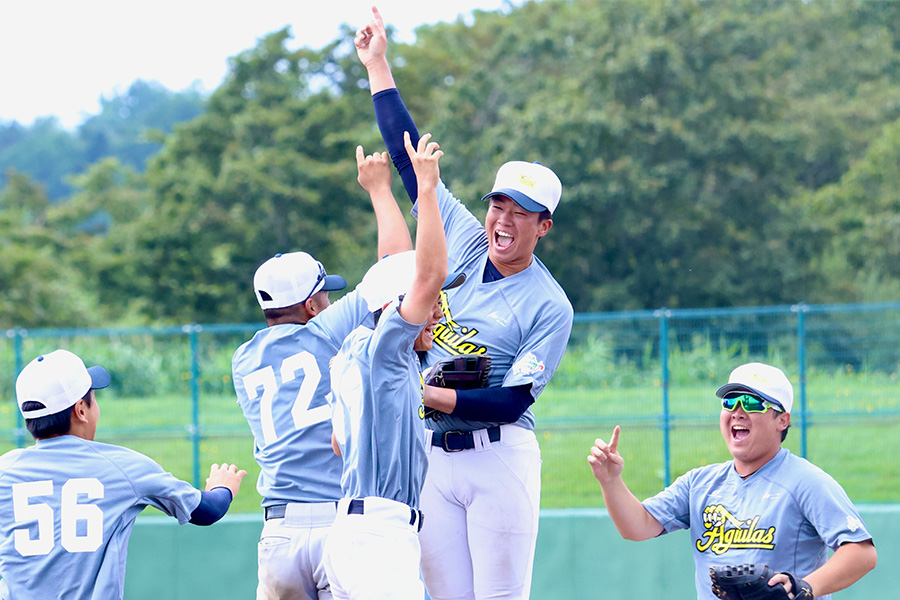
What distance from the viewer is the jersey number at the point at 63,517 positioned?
12.2ft

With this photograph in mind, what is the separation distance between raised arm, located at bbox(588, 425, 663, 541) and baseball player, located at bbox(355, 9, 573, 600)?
37cm

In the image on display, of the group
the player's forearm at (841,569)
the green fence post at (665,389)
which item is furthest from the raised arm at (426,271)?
the green fence post at (665,389)

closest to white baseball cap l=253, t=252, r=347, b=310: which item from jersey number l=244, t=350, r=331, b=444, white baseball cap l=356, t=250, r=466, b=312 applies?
jersey number l=244, t=350, r=331, b=444

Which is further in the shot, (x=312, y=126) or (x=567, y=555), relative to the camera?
(x=312, y=126)

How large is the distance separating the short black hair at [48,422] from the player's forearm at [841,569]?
2.68m

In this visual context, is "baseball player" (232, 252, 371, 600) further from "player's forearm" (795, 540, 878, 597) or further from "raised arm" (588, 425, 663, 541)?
"player's forearm" (795, 540, 878, 597)

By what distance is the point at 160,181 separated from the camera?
3416 centimetres

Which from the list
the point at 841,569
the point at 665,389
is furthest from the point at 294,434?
the point at 665,389

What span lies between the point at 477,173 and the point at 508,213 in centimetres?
2614

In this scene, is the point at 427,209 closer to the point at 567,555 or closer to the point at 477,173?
the point at 567,555

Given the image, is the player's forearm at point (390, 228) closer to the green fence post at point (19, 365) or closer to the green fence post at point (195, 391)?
the green fence post at point (195, 391)

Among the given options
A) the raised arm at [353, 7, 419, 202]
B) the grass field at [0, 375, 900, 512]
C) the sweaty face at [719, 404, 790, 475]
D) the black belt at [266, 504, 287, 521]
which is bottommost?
the grass field at [0, 375, 900, 512]

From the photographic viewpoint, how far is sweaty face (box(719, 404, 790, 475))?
3.94m

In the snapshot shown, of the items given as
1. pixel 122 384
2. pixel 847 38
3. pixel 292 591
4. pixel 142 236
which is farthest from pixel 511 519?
pixel 847 38
